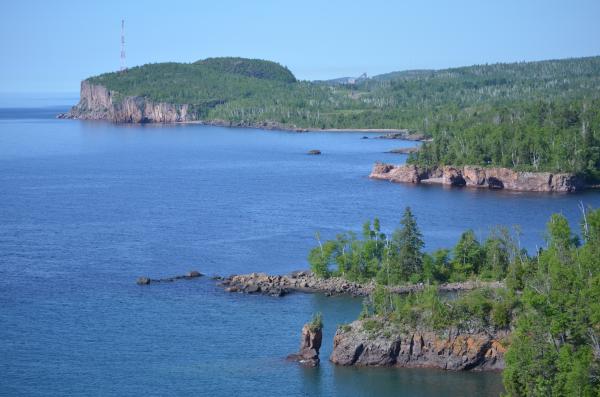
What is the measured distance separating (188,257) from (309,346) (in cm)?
2124

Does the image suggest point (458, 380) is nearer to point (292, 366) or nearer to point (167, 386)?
point (292, 366)

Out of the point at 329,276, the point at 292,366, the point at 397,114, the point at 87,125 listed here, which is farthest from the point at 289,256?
the point at 87,125

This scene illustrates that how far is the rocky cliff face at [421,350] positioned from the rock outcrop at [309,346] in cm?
84

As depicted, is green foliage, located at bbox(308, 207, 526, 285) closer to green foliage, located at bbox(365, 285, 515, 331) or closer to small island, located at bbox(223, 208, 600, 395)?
small island, located at bbox(223, 208, 600, 395)

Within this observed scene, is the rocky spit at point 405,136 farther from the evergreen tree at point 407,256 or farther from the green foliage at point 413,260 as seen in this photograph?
the evergreen tree at point 407,256

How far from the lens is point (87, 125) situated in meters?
193

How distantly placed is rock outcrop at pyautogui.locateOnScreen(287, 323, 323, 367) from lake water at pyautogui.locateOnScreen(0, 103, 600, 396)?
2.13 ft

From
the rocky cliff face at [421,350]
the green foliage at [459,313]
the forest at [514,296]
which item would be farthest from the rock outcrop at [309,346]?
the green foliage at [459,313]

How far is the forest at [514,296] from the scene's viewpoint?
35.8m

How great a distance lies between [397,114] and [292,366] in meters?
A: 135

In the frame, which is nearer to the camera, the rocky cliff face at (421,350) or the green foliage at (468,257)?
the rocky cliff face at (421,350)

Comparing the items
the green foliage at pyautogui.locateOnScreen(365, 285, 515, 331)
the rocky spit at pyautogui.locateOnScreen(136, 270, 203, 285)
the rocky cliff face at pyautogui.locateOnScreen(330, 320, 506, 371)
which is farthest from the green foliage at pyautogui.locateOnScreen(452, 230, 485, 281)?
the rocky spit at pyautogui.locateOnScreen(136, 270, 203, 285)

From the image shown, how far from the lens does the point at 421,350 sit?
4216 cm

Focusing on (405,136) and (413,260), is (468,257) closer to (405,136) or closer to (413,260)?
(413,260)
